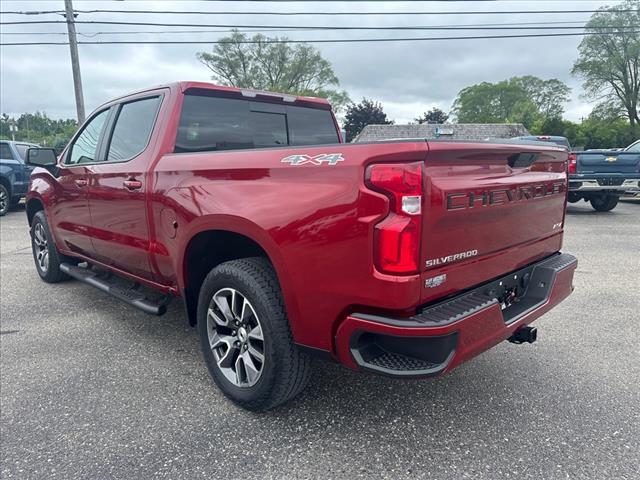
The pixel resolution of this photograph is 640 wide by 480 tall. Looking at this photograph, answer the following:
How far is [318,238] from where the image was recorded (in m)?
2.13

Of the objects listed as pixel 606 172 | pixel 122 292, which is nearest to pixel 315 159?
pixel 122 292

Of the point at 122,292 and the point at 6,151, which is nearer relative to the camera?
the point at 122,292

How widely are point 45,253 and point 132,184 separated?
2.90 m

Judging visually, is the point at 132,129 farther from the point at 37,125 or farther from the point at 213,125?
the point at 37,125

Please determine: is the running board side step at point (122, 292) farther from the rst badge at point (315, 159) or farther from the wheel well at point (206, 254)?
the rst badge at point (315, 159)

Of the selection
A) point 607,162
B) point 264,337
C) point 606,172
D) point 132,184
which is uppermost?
point 132,184

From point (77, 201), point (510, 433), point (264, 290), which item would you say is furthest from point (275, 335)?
point (77, 201)

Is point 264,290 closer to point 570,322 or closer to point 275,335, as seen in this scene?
point 275,335

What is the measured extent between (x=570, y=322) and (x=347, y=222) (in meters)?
3.06

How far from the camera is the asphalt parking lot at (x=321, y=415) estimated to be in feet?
7.42

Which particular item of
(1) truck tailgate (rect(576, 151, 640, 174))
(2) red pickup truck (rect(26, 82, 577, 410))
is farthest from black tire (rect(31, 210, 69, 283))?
(1) truck tailgate (rect(576, 151, 640, 174))

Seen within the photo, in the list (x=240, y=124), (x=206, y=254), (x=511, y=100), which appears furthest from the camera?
(x=511, y=100)

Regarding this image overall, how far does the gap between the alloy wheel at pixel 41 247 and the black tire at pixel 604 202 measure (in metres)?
11.8

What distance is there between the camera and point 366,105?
158 feet
